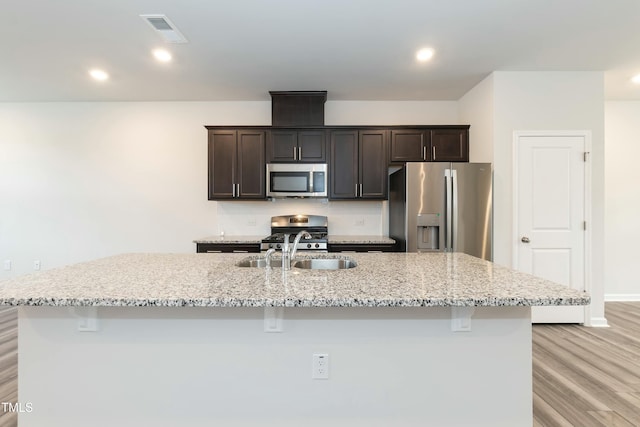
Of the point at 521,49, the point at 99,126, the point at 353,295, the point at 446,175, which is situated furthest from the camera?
the point at 99,126

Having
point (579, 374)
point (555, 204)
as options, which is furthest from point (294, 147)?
point (579, 374)

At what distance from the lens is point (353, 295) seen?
1247 mm

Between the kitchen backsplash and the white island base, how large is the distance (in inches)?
110

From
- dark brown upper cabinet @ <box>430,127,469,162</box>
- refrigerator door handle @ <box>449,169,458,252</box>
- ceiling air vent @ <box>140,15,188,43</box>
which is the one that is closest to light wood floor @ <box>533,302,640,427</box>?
refrigerator door handle @ <box>449,169,458,252</box>

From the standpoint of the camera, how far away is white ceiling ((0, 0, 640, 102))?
7.63 ft

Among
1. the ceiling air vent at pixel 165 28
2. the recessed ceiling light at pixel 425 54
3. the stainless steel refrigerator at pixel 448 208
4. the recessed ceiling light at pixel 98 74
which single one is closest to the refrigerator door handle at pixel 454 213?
the stainless steel refrigerator at pixel 448 208

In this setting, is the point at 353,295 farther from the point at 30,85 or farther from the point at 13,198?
the point at 13,198

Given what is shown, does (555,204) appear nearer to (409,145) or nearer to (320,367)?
(409,145)

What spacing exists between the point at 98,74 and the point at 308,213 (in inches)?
110

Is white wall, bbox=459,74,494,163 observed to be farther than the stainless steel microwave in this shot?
No

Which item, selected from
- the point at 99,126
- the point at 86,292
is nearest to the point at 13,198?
the point at 99,126

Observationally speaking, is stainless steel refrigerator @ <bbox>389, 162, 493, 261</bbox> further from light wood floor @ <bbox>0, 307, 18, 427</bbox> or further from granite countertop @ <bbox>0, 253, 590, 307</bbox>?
light wood floor @ <bbox>0, 307, 18, 427</bbox>

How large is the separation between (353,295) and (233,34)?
7.93ft

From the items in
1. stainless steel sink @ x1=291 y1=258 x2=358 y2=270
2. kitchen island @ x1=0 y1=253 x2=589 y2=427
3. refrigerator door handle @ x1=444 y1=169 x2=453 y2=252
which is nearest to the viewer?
kitchen island @ x1=0 y1=253 x2=589 y2=427
